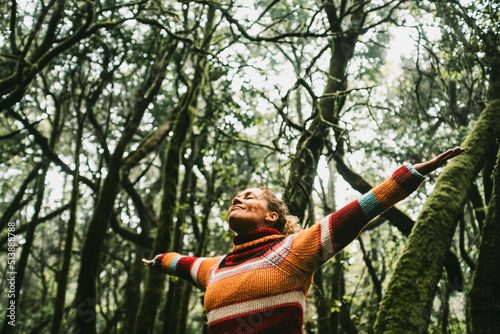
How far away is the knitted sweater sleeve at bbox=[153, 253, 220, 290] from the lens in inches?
90.0

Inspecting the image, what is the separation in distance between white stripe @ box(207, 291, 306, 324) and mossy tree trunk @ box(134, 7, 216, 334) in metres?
2.57

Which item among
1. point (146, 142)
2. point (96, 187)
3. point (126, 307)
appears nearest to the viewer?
point (146, 142)

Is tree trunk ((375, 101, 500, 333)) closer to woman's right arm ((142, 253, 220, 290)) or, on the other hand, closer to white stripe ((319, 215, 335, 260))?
white stripe ((319, 215, 335, 260))

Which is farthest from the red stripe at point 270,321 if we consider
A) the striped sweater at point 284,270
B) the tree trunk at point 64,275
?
the tree trunk at point 64,275

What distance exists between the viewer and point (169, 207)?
462 centimetres

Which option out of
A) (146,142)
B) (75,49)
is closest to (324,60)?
(146,142)

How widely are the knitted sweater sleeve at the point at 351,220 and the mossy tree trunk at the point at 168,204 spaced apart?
288 cm

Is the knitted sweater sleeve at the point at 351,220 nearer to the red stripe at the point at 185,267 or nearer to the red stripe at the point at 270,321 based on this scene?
the red stripe at the point at 270,321

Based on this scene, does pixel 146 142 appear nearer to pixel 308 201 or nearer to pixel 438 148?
pixel 308 201

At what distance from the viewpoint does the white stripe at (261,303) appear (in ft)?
5.52

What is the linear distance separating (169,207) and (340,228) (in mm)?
3349

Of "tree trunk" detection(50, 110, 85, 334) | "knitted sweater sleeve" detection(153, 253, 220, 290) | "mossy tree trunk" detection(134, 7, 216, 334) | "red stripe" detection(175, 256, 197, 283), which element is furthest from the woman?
"tree trunk" detection(50, 110, 85, 334)

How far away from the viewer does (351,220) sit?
1618 millimetres

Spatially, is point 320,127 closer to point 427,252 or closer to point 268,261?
point 427,252
